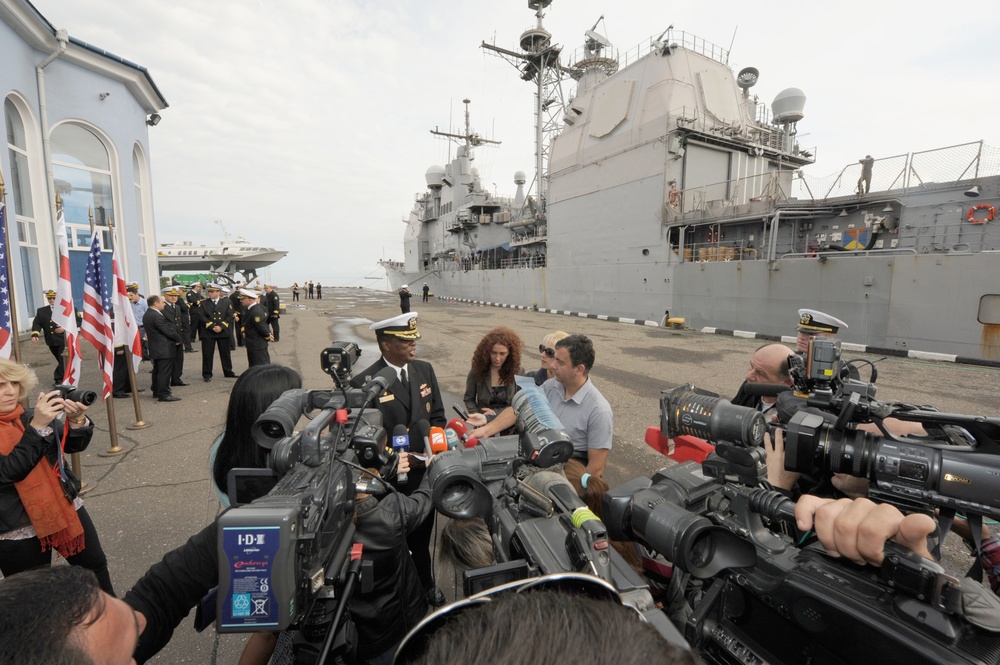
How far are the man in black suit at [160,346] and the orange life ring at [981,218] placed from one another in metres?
18.5

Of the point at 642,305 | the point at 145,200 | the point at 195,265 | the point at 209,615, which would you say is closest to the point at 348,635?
the point at 209,615

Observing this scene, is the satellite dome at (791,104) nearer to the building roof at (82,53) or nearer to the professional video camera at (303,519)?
the professional video camera at (303,519)

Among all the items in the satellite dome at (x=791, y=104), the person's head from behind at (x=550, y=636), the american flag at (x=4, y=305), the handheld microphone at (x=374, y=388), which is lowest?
the person's head from behind at (x=550, y=636)

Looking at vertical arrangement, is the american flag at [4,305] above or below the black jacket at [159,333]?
above

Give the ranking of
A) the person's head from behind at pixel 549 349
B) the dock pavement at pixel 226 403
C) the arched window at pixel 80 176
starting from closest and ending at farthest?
the dock pavement at pixel 226 403, the person's head from behind at pixel 549 349, the arched window at pixel 80 176

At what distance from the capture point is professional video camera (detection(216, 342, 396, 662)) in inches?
39.6

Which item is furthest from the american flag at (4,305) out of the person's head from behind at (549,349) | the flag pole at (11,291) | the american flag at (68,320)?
the person's head from behind at (549,349)

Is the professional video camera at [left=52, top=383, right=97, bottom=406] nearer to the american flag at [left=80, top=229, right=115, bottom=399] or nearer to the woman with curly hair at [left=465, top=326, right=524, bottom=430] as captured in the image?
the woman with curly hair at [left=465, top=326, right=524, bottom=430]

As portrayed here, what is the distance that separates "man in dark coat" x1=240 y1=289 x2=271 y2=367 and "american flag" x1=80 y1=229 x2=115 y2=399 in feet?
10.4

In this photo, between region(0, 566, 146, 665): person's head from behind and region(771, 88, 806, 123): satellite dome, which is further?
region(771, 88, 806, 123): satellite dome

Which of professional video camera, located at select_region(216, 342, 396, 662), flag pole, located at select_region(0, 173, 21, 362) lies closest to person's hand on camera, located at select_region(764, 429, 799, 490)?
professional video camera, located at select_region(216, 342, 396, 662)

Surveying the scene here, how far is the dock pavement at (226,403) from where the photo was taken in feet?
11.0

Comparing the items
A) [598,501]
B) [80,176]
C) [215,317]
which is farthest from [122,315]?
[80,176]

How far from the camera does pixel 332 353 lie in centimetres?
180
